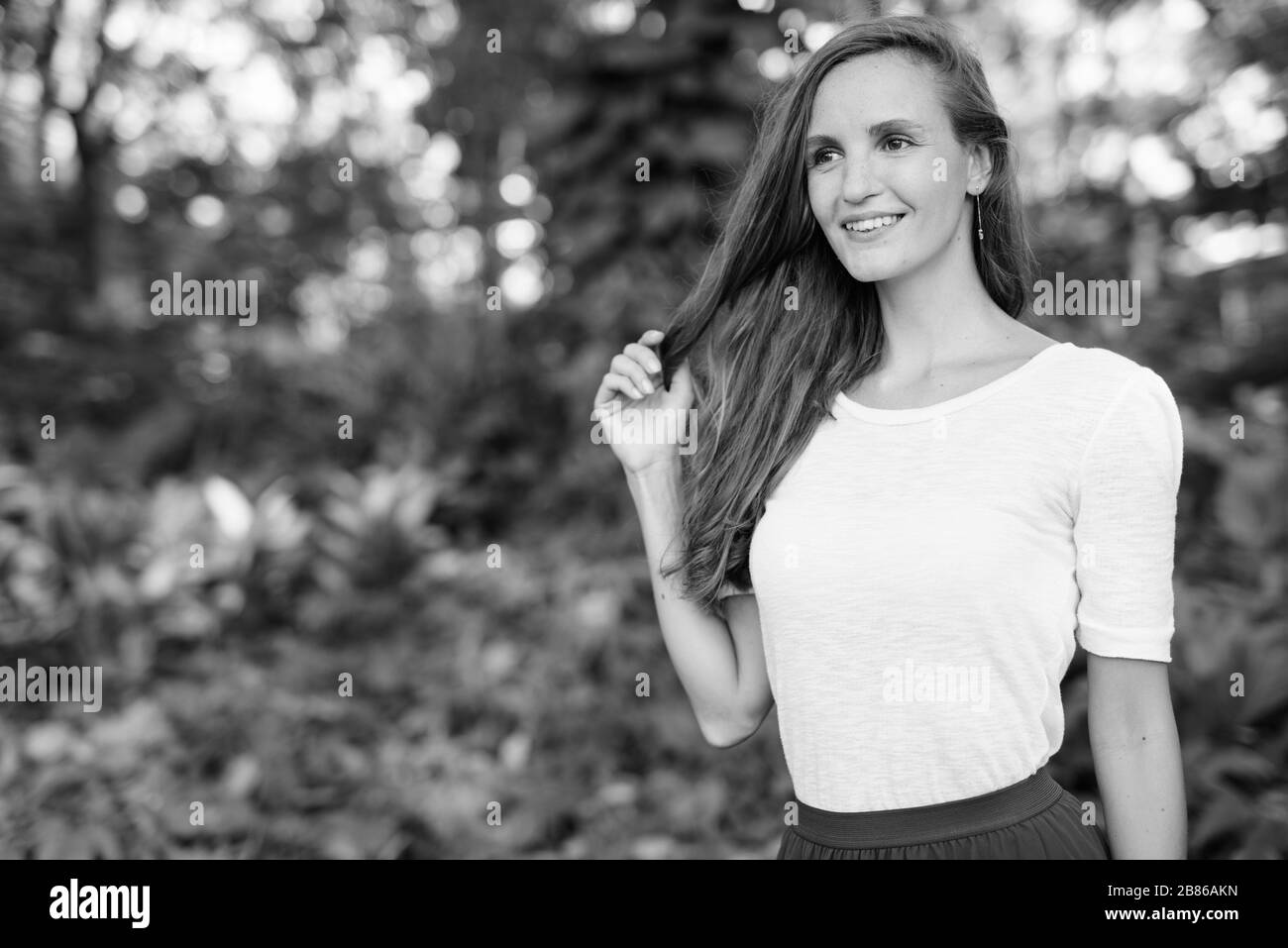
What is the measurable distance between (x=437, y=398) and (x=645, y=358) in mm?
5478

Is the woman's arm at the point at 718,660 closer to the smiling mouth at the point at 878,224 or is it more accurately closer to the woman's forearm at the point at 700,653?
the woman's forearm at the point at 700,653

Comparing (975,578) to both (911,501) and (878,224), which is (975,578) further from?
(878,224)

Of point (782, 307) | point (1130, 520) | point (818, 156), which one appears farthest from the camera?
point (782, 307)

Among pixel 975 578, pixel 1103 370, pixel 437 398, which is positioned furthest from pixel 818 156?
pixel 437 398

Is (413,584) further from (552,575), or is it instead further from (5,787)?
(5,787)

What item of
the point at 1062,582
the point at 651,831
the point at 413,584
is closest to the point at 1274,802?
the point at 651,831

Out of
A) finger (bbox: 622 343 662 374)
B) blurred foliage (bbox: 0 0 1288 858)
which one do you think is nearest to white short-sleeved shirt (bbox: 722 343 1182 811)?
finger (bbox: 622 343 662 374)

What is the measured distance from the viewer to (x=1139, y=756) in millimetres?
1544

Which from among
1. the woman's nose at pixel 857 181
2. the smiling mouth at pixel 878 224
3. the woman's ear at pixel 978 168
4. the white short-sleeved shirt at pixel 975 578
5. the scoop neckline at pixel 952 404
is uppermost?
the woman's ear at pixel 978 168

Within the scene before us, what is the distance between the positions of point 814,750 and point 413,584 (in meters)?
4.64

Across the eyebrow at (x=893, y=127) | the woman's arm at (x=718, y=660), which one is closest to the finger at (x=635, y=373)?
the woman's arm at (x=718, y=660)

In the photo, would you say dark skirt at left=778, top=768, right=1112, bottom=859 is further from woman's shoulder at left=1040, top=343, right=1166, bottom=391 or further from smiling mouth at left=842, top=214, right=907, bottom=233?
smiling mouth at left=842, top=214, right=907, bottom=233

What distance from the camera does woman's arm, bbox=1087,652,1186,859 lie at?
154 centimetres

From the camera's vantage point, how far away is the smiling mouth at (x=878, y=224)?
5.69ft
